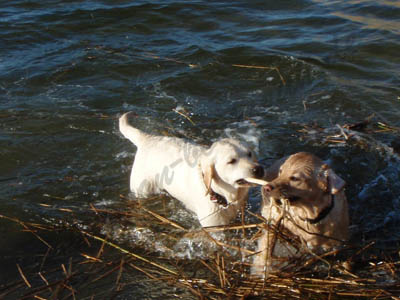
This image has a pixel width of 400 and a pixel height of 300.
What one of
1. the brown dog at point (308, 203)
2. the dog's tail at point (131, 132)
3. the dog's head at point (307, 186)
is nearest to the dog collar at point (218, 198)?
the brown dog at point (308, 203)

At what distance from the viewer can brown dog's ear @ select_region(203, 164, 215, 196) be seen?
4.19 metres

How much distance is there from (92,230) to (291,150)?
2.79 m

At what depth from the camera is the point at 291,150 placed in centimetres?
625

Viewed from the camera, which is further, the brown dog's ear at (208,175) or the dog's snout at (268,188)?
the brown dog's ear at (208,175)

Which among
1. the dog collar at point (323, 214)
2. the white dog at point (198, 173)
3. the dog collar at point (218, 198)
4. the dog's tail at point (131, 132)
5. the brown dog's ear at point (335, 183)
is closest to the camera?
the brown dog's ear at point (335, 183)

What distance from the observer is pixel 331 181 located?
12.7 feet

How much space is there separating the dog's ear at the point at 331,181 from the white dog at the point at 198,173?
523 mm

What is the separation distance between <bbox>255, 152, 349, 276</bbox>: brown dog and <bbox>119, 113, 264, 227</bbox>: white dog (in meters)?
0.29

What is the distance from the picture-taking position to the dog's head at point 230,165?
4.04 metres

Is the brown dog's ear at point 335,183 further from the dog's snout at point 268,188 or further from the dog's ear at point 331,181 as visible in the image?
the dog's snout at point 268,188

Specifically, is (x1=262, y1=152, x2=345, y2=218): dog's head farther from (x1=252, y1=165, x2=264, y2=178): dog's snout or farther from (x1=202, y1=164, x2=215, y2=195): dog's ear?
(x1=202, y1=164, x2=215, y2=195): dog's ear

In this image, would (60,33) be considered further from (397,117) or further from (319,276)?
(319,276)

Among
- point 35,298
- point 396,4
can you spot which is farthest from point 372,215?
point 396,4

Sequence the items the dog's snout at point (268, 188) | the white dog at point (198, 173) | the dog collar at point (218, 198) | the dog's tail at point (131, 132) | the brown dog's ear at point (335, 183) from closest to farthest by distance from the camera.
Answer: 1. the dog's snout at point (268, 188)
2. the brown dog's ear at point (335, 183)
3. the white dog at point (198, 173)
4. the dog collar at point (218, 198)
5. the dog's tail at point (131, 132)
